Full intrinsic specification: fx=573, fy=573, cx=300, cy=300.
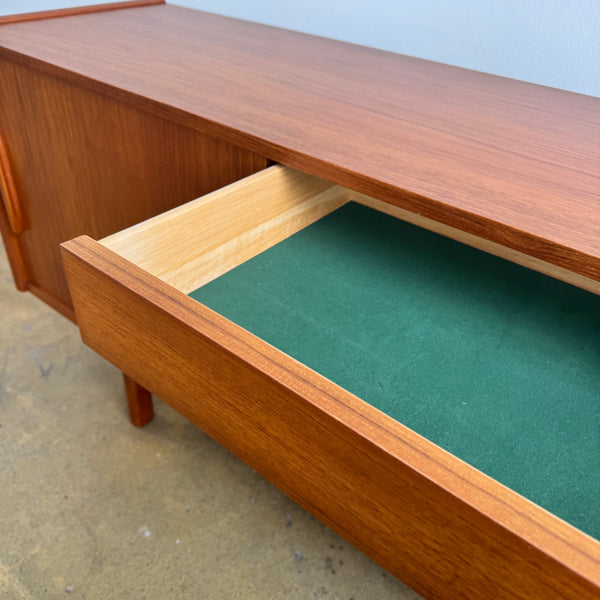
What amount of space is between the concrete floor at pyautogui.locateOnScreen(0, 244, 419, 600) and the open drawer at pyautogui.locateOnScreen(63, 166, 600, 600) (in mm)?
374

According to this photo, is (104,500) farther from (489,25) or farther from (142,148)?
(489,25)

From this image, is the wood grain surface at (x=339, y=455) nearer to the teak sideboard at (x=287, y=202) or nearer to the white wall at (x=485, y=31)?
the teak sideboard at (x=287, y=202)

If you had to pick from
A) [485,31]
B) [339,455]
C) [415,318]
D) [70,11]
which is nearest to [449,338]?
[415,318]

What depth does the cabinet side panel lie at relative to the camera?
0.78 meters

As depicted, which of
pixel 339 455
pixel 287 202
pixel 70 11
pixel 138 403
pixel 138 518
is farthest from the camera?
pixel 70 11

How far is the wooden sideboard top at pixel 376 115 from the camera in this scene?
56cm

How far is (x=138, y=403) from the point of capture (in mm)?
1000

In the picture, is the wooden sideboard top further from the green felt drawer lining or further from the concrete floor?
the concrete floor

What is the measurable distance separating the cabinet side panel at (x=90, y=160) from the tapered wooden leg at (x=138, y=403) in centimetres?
27

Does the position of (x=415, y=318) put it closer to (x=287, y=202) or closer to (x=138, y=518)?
(x=287, y=202)

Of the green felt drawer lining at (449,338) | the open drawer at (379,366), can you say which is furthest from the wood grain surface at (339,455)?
the green felt drawer lining at (449,338)

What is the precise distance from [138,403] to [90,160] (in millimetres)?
420

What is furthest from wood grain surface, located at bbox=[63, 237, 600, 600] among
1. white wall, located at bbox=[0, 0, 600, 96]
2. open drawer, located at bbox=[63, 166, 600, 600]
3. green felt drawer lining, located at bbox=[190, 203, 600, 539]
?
white wall, located at bbox=[0, 0, 600, 96]

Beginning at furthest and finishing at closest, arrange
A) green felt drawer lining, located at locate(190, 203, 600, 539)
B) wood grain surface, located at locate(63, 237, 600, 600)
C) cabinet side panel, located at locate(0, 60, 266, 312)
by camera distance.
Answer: cabinet side panel, located at locate(0, 60, 266, 312) < green felt drawer lining, located at locate(190, 203, 600, 539) < wood grain surface, located at locate(63, 237, 600, 600)
